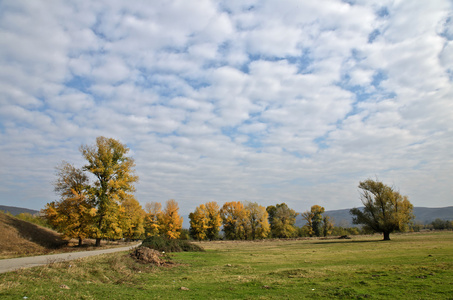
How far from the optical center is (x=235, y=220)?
8619 cm

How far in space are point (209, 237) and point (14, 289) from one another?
7826 centimetres

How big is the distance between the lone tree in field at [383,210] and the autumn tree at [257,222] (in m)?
33.2

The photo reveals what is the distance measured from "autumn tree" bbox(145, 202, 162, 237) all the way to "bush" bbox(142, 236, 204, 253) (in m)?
39.0

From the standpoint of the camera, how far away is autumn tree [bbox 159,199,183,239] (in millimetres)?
73375

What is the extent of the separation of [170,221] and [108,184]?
146 ft

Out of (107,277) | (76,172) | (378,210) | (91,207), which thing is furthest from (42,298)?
(378,210)

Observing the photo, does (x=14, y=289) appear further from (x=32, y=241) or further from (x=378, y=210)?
(x=378, y=210)

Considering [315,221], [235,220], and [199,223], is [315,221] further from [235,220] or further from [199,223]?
[199,223]

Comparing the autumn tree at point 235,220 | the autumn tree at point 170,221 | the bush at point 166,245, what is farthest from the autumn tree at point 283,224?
the bush at point 166,245

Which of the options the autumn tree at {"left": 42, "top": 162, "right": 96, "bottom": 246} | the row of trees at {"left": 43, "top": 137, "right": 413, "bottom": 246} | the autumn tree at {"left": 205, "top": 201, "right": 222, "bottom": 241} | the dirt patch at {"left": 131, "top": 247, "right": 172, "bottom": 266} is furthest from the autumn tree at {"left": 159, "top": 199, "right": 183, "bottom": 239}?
the dirt patch at {"left": 131, "top": 247, "right": 172, "bottom": 266}

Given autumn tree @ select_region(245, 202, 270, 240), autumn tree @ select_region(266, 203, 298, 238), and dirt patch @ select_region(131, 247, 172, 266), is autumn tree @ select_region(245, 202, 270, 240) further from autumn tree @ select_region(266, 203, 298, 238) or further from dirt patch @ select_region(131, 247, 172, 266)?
dirt patch @ select_region(131, 247, 172, 266)

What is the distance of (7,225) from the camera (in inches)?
1179

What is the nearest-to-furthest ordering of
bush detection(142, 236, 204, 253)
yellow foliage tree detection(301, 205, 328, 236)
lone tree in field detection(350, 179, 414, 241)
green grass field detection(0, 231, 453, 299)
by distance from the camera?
green grass field detection(0, 231, 453, 299) → bush detection(142, 236, 204, 253) → lone tree in field detection(350, 179, 414, 241) → yellow foliage tree detection(301, 205, 328, 236)

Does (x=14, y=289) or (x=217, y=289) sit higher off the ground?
(x=14, y=289)
